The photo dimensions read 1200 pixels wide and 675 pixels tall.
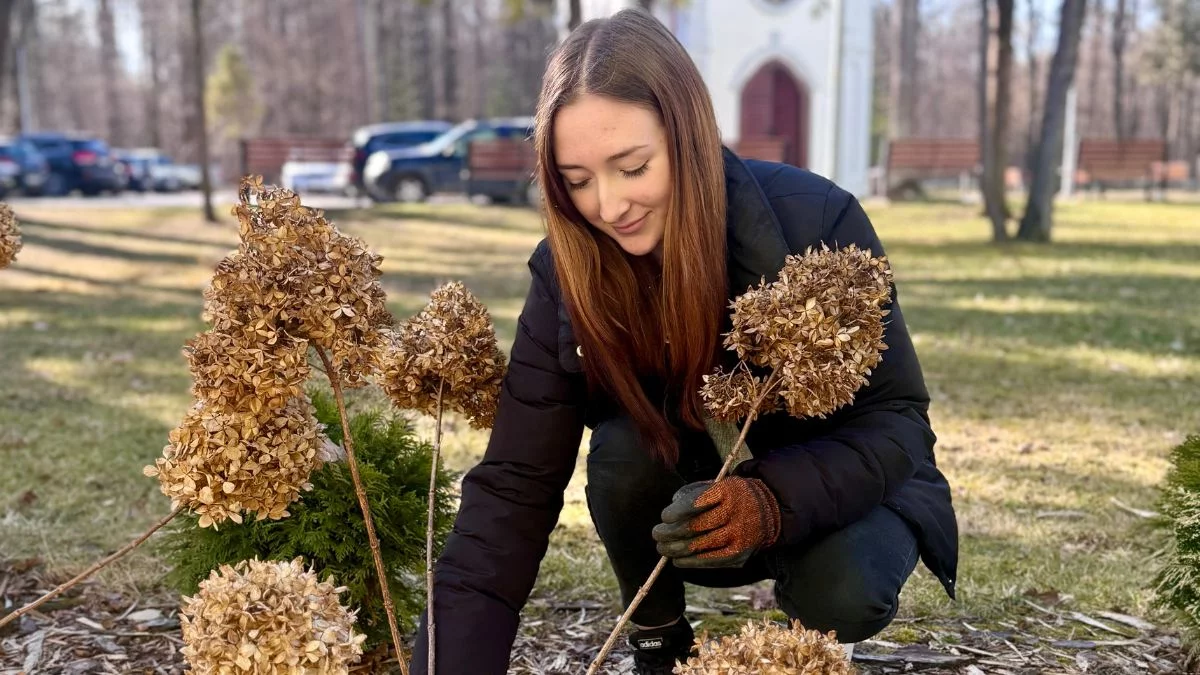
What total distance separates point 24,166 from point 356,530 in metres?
22.8

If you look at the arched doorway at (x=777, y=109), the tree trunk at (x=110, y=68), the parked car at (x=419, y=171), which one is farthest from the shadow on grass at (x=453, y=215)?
the tree trunk at (x=110, y=68)

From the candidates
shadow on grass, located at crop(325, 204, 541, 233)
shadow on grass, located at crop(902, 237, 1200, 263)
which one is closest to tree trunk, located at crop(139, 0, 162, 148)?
shadow on grass, located at crop(325, 204, 541, 233)

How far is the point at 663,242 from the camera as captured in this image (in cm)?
202

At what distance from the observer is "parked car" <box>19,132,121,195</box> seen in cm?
2345

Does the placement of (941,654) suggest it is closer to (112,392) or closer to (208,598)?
(208,598)

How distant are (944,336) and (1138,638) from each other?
4.54 metres

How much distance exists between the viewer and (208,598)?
1495mm

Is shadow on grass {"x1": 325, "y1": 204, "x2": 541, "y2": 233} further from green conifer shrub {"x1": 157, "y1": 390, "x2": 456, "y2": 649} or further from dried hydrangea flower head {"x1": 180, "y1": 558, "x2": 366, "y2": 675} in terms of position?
dried hydrangea flower head {"x1": 180, "y1": 558, "x2": 366, "y2": 675}

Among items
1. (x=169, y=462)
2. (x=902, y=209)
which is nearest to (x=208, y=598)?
(x=169, y=462)

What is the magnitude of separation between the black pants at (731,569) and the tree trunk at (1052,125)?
35.6ft

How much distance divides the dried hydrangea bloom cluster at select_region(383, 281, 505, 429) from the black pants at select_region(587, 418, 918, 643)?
375 mm

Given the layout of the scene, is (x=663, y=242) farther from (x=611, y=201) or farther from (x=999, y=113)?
(x=999, y=113)

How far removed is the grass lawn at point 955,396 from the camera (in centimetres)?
322

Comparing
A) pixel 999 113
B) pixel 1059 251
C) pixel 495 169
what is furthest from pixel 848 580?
pixel 495 169
